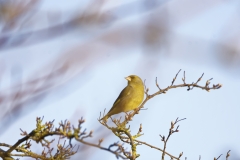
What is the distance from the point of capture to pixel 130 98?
7.75 meters

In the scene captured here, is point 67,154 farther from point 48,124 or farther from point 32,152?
point 48,124

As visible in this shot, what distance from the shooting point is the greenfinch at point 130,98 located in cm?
740

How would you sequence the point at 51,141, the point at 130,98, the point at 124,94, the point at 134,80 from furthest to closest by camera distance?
1. the point at 134,80
2. the point at 124,94
3. the point at 130,98
4. the point at 51,141

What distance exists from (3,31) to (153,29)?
66 centimetres

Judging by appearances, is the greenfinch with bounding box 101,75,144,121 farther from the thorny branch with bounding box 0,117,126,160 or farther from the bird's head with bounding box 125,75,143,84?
the thorny branch with bounding box 0,117,126,160

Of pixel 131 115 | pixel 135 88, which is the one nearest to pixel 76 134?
pixel 131 115

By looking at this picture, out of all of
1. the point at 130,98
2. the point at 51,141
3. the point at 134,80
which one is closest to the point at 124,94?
the point at 130,98

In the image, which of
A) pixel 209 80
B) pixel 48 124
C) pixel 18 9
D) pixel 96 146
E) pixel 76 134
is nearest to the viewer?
pixel 18 9

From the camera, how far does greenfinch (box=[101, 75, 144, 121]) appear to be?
7.40 meters

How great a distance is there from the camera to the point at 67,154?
4.04 m

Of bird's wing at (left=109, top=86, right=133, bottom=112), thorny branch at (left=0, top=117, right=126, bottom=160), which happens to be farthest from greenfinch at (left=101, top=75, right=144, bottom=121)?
thorny branch at (left=0, top=117, right=126, bottom=160)

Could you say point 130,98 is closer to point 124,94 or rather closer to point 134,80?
point 124,94

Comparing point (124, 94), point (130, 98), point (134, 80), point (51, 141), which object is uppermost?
point (134, 80)

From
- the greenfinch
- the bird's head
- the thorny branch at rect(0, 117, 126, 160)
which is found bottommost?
the thorny branch at rect(0, 117, 126, 160)
